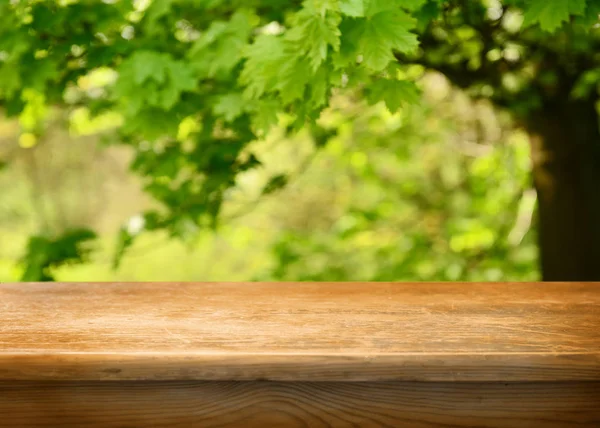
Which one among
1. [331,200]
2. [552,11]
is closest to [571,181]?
[552,11]

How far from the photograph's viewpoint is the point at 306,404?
0.78 m

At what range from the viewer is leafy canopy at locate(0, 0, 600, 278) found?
49.9 inches

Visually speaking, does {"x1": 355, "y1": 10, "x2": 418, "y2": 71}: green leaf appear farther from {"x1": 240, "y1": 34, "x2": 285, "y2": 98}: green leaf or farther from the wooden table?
the wooden table

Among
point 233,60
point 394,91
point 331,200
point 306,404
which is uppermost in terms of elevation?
point 331,200

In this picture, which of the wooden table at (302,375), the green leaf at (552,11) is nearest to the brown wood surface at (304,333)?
the wooden table at (302,375)

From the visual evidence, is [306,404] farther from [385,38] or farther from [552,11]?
[552,11]

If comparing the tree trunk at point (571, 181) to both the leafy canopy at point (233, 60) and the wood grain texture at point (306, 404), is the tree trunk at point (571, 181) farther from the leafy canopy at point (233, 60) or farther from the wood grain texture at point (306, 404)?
the wood grain texture at point (306, 404)

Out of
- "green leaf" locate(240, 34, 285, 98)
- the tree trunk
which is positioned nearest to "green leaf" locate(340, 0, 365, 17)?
"green leaf" locate(240, 34, 285, 98)

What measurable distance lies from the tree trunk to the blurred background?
555mm

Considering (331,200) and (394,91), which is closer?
(394,91)

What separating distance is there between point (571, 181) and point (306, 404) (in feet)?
8.13

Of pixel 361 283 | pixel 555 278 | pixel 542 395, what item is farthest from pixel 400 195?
pixel 542 395

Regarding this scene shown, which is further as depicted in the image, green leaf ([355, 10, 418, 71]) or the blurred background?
the blurred background

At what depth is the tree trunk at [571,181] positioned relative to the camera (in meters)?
2.82
